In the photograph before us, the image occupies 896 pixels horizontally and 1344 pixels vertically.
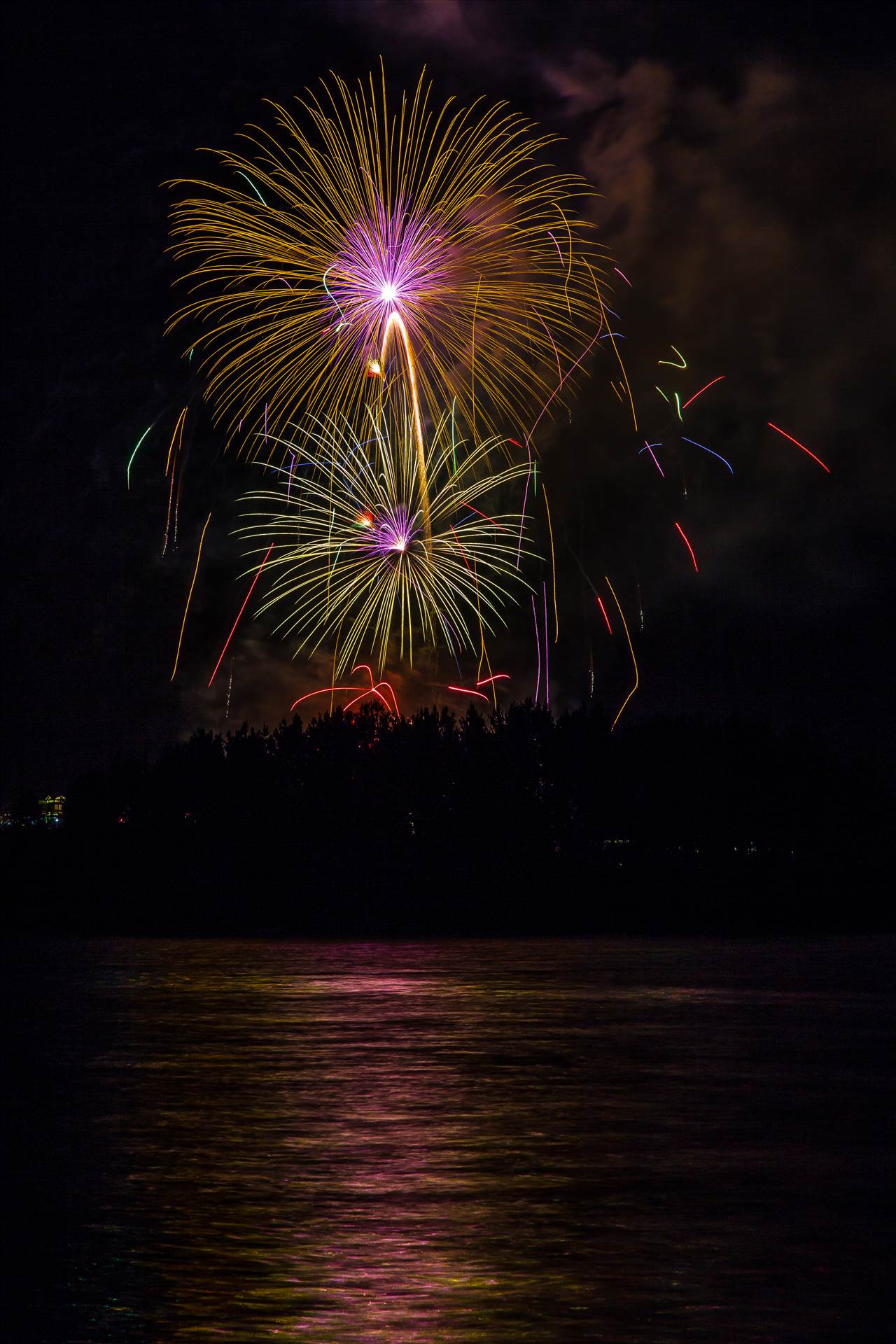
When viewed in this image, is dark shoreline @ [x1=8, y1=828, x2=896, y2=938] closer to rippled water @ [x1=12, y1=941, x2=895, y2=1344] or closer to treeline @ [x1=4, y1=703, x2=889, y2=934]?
treeline @ [x1=4, y1=703, x2=889, y2=934]

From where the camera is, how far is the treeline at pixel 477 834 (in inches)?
2217

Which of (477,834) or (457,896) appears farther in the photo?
(477,834)

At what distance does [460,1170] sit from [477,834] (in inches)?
1814

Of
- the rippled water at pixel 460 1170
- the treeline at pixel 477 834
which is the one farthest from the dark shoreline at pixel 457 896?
the rippled water at pixel 460 1170

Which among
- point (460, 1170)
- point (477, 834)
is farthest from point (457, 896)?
point (460, 1170)

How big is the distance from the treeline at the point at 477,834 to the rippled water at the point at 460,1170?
30.1 metres

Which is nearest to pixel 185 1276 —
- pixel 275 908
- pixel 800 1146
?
pixel 800 1146

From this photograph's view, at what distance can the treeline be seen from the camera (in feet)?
185

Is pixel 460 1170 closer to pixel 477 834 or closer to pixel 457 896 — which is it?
pixel 457 896

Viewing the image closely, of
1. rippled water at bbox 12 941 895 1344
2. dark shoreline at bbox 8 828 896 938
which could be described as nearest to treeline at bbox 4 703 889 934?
dark shoreline at bbox 8 828 896 938

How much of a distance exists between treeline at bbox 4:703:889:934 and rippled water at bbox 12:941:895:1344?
98.9 ft

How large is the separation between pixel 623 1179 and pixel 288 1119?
3.85m

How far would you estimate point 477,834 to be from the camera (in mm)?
58031

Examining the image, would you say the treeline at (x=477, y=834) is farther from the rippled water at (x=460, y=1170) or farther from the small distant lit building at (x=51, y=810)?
the rippled water at (x=460, y=1170)
